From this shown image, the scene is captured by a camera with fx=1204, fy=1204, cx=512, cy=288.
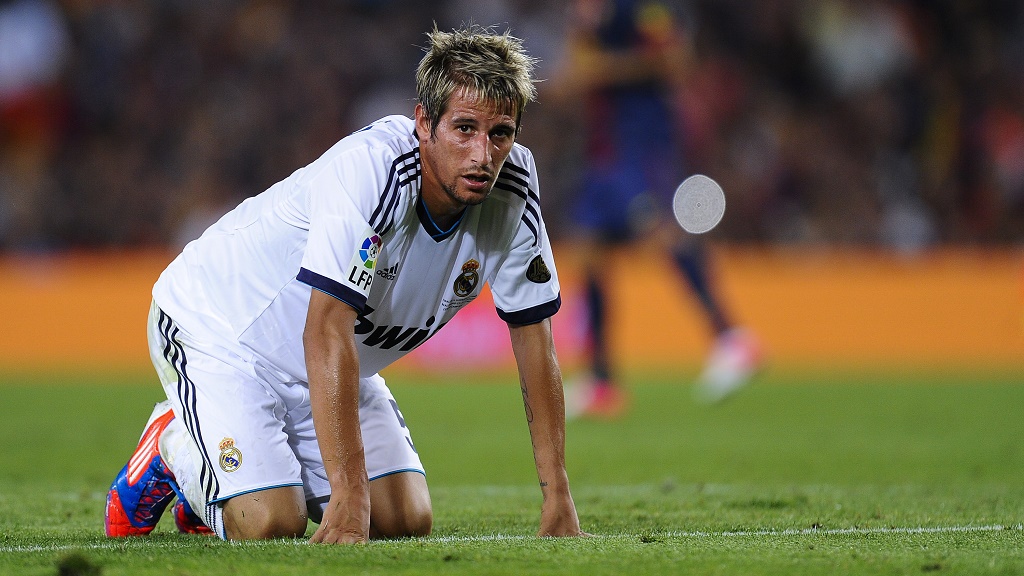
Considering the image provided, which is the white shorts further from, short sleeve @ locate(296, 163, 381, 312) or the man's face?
the man's face

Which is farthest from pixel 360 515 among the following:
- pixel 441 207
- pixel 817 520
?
pixel 817 520

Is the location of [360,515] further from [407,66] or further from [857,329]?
[407,66]

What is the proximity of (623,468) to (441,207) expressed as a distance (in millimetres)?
2706

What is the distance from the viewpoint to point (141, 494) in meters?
3.80

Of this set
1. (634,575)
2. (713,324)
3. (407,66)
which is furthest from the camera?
(407,66)

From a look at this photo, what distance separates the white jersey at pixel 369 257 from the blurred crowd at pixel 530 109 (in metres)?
9.12

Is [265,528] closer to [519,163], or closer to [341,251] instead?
[341,251]

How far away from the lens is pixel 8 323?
463 inches

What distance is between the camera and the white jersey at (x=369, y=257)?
3268 mm

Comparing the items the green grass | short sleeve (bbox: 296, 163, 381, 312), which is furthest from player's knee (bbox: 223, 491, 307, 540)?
short sleeve (bbox: 296, 163, 381, 312)

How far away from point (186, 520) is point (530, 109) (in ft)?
35.0

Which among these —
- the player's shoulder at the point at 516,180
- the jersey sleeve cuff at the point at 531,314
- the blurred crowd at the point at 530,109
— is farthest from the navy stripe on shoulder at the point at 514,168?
the blurred crowd at the point at 530,109

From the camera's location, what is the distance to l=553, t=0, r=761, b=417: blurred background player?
26.7ft

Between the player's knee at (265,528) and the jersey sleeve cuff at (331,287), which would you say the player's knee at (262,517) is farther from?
the jersey sleeve cuff at (331,287)
